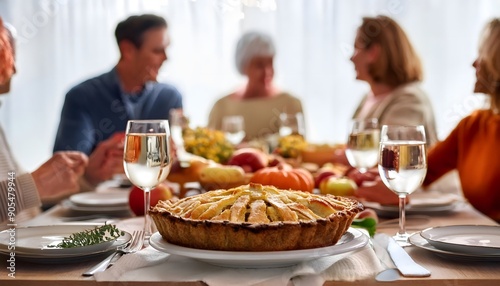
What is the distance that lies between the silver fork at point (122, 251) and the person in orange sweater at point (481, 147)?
1.18 m

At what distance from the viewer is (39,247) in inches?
41.3

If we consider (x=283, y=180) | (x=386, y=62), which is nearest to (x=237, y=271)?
(x=283, y=180)

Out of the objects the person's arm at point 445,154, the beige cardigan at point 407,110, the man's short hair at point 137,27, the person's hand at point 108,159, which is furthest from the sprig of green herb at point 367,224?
the man's short hair at point 137,27

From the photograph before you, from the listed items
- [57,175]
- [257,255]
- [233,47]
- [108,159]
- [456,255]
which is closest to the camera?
[257,255]

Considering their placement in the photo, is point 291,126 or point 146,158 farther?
point 291,126

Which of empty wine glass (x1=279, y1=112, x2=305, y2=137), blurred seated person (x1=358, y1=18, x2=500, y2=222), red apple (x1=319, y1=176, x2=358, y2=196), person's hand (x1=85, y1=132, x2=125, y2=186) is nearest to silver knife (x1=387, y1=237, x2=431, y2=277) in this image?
red apple (x1=319, y1=176, x2=358, y2=196)

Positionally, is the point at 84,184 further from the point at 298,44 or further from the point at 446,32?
the point at 446,32

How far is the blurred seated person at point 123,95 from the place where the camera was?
A: 336 cm

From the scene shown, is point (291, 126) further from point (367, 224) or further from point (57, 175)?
point (367, 224)

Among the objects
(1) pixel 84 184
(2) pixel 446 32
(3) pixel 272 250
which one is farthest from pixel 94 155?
(2) pixel 446 32

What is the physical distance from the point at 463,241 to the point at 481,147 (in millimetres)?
1094

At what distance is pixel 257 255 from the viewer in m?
0.90

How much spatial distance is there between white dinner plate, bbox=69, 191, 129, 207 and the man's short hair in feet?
6.00

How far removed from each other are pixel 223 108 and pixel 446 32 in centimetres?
145
